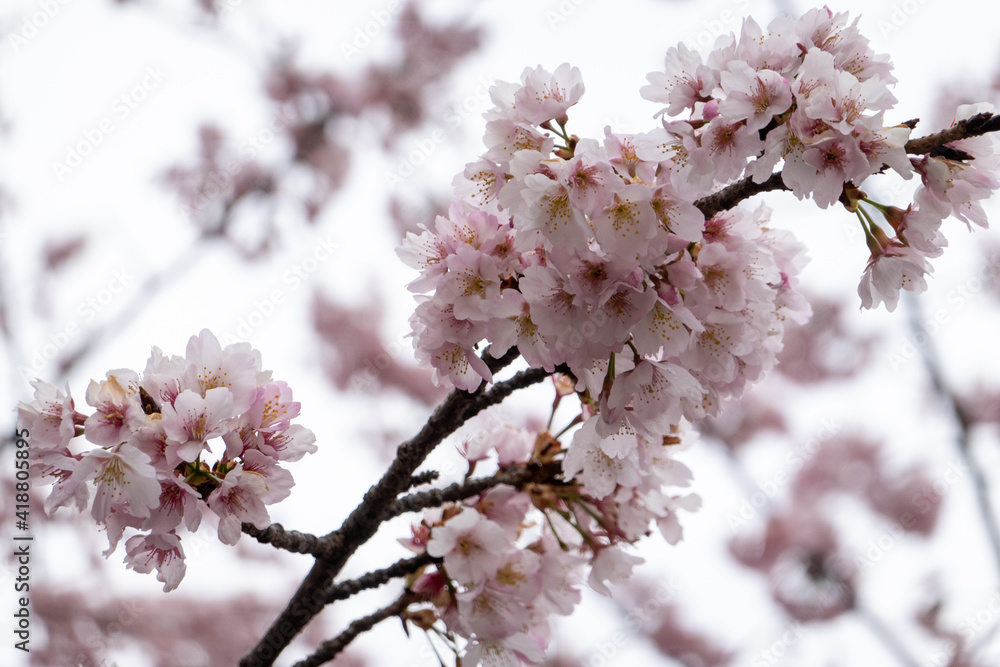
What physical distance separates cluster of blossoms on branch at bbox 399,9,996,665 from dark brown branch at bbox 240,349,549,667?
0.30ft

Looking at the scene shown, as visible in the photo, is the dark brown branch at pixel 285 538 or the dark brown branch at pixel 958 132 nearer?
the dark brown branch at pixel 958 132

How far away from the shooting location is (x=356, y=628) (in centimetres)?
118

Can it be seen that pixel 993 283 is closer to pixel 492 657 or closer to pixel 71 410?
pixel 492 657

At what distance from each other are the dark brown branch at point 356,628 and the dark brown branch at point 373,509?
0.21ft

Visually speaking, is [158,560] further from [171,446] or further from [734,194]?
[734,194]

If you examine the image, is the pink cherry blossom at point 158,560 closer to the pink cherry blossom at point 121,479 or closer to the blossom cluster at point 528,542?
the pink cherry blossom at point 121,479

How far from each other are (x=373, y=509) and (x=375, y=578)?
0.48 feet

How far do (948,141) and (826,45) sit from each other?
7.4 inches

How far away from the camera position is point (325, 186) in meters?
5.46

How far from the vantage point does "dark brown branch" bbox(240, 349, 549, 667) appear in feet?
3.57

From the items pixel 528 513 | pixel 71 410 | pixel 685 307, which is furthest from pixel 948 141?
pixel 71 410

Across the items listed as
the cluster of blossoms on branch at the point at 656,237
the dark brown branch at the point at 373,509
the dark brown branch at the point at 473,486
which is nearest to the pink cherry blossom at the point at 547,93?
the cluster of blossoms on branch at the point at 656,237

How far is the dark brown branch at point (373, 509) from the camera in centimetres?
109

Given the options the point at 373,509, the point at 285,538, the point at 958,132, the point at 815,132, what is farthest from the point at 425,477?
the point at 958,132
